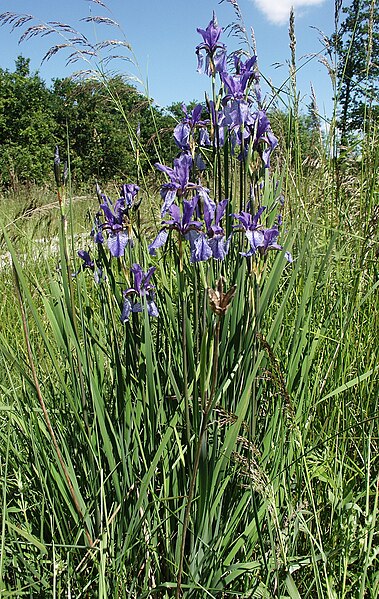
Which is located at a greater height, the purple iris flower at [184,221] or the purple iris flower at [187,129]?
the purple iris flower at [187,129]

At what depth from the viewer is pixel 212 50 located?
144 centimetres

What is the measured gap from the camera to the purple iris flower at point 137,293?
1298mm

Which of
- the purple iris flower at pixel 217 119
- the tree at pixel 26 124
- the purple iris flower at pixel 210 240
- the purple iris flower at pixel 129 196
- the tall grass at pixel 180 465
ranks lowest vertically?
the tall grass at pixel 180 465

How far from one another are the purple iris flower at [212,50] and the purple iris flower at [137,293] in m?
0.58

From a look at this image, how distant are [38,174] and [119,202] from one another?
890 inches

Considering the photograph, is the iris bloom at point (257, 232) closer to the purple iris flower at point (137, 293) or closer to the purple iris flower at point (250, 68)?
the purple iris flower at point (137, 293)

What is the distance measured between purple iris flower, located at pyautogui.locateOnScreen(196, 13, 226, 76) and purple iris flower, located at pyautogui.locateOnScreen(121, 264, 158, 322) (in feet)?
1.92

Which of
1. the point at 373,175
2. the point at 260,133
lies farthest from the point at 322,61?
the point at 260,133

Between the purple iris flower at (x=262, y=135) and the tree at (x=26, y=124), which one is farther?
the tree at (x=26, y=124)

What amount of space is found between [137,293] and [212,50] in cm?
71

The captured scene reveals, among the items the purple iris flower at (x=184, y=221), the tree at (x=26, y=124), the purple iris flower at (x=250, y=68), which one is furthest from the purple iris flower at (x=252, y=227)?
the tree at (x=26, y=124)

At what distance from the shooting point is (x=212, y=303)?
614mm

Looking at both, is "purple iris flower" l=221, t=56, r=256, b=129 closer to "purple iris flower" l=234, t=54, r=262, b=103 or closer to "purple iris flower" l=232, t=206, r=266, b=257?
"purple iris flower" l=234, t=54, r=262, b=103

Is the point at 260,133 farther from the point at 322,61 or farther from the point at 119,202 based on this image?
the point at 322,61
